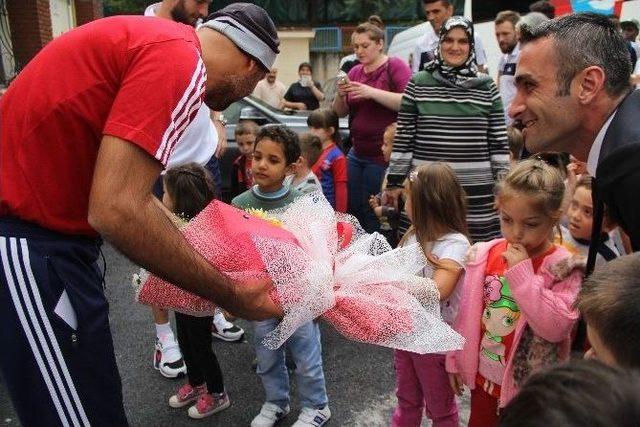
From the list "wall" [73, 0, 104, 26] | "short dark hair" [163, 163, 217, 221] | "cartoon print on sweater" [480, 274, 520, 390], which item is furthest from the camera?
"wall" [73, 0, 104, 26]

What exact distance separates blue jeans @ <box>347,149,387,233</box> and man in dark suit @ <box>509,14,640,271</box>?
268 cm

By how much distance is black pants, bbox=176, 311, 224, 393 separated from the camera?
9.62ft

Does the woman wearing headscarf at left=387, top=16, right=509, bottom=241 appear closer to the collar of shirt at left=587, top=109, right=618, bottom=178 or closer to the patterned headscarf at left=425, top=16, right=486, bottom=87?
the patterned headscarf at left=425, top=16, right=486, bottom=87

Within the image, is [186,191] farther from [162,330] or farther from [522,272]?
[522,272]

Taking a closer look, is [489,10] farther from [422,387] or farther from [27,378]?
[27,378]

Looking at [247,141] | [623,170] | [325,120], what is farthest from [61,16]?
[623,170]

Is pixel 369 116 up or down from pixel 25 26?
down

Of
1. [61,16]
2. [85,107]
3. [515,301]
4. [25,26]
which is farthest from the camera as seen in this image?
[61,16]

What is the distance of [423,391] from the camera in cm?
253

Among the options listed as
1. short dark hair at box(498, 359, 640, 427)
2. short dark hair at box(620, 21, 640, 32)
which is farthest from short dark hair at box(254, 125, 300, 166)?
short dark hair at box(620, 21, 640, 32)

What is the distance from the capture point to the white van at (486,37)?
23.4 ft

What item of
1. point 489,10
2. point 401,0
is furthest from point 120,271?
point 401,0

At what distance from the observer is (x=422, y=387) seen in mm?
2520

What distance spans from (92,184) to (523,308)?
152 centimetres
